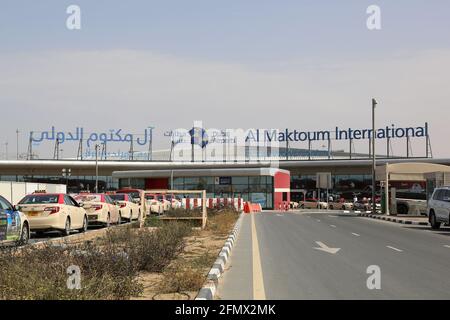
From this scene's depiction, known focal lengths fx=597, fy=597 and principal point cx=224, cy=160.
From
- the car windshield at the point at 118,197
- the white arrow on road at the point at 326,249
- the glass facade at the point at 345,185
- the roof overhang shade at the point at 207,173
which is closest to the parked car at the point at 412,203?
the roof overhang shade at the point at 207,173

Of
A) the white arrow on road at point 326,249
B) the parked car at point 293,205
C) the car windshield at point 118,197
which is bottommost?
the parked car at point 293,205

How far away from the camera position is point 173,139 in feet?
305

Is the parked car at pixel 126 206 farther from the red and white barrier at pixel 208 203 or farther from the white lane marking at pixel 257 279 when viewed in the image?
the white lane marking at pixel 257 279

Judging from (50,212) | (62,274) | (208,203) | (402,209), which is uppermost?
(50,212)

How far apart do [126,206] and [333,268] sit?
1635cm

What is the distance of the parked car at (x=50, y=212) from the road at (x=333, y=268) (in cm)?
555

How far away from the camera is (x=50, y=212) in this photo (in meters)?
18.4

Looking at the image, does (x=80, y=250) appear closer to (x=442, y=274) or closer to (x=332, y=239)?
(x=442, y=274)

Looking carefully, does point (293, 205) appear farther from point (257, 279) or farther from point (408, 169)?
point (257, 279)

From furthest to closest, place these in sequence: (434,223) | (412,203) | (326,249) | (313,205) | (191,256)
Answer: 1. (313,205)
2. (412,203)
3. (434,223)
4. (326,249)
5. (191,256)

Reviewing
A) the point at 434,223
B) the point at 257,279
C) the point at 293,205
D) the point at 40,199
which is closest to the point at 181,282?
the point at 257,279

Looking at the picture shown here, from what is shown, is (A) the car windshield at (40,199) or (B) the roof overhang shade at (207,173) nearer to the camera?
(A) the car windshield at (40,199)

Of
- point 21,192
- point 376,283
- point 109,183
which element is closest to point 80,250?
point 376,283

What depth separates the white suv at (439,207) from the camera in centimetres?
2517
